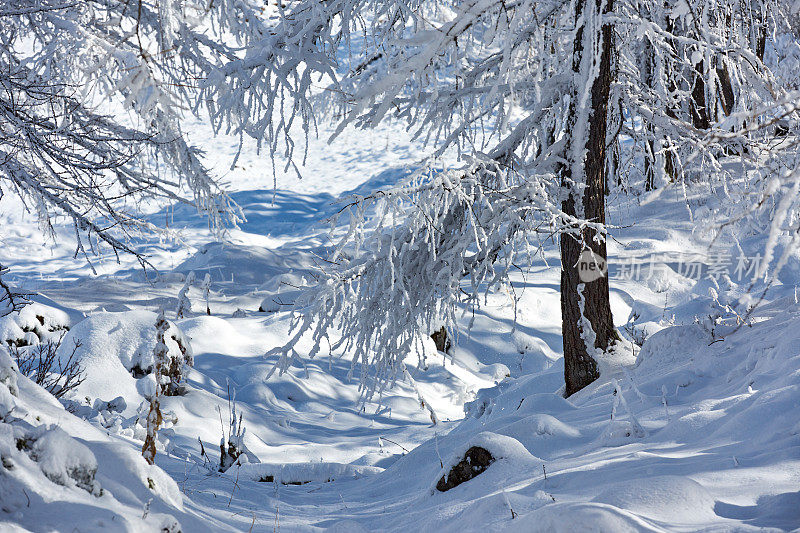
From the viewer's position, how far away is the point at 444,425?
654 cm

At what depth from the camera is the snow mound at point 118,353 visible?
→ 628 cm

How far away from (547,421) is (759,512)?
170 centimetres

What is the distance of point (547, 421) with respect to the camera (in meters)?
3.46

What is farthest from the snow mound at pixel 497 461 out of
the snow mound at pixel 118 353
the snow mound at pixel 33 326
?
the snow mound at pixel 33 326

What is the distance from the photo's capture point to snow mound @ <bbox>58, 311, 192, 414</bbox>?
20.6 feet

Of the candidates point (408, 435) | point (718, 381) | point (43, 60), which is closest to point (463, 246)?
point (718, 381)

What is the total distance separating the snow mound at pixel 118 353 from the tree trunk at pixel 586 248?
4.23 metres

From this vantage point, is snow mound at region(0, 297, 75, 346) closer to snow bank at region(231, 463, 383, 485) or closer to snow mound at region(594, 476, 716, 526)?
snow bank at region(231, 463, 383, 485)

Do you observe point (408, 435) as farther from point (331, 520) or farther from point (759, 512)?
point (759, 512)

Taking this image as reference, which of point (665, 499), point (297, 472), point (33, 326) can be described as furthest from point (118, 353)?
point (665, 499)

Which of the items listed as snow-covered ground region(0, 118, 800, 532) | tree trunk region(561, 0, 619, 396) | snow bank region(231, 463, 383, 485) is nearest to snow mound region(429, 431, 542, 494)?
snow-covered ground region(0, 118, 800, 532)

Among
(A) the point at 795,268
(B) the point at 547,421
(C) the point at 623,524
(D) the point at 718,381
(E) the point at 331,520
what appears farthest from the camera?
(A) the point at 795,268

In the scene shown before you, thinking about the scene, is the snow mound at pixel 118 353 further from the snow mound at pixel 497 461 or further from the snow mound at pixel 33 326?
the snow mound at pixel 497 461

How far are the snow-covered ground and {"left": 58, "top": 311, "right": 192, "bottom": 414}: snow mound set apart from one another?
25mm
